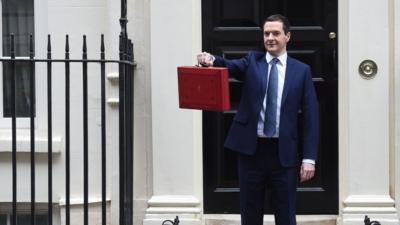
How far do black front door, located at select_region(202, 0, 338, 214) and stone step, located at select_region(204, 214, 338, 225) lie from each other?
6cm

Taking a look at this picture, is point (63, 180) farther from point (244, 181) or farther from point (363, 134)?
point (363, 134)

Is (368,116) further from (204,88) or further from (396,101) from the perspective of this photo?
(204,88)

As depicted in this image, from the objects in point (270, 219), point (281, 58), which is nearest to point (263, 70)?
point (281, 58)

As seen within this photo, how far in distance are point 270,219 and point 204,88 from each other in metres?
1.78

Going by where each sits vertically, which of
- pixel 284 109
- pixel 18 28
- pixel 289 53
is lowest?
pixel 284 109

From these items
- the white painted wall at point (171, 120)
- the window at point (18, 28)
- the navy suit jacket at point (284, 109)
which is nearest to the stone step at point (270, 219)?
the white painted wall at point (171, 120)

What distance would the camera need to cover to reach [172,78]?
6.05 m

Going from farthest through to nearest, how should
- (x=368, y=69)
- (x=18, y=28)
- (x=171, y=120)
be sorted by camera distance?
1. (x=18, y=28)
2. (x=171, y=120)
3. (x=368, y=69)

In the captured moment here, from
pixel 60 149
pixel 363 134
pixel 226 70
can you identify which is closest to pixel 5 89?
pixel 60 149

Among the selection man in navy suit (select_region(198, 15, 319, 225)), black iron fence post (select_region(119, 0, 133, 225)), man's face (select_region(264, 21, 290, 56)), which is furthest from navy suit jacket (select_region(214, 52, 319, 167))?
black iron fence post (select_region(119, 0, 133, 225))

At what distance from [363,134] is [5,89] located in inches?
113

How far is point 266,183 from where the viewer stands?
4926 mm

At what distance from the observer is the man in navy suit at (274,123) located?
4.81 m

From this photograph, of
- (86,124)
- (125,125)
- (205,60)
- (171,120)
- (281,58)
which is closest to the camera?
(205,60)
